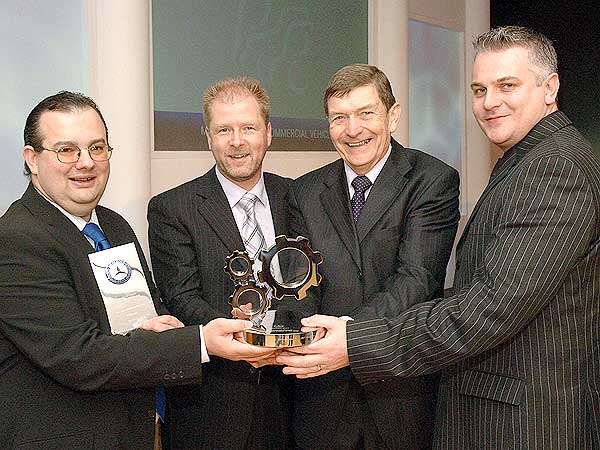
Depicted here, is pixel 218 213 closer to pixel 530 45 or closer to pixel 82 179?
pixel 82 179

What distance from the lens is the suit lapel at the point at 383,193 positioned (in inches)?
108

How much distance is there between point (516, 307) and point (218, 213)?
1.27 metres

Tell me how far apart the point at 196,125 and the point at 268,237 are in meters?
1.70

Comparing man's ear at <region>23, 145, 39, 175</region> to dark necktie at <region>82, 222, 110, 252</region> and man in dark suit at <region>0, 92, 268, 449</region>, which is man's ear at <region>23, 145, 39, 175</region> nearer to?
man in dark suit at <region>0, 92, 268, 449</region>

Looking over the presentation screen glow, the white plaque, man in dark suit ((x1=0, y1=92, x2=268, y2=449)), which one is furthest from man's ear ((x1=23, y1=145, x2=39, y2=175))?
the presentation screen glow

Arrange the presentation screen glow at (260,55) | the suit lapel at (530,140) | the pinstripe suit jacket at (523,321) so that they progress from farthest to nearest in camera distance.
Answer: the presentation screen glow at (260,55)
the suit lapel at (530,140)
the pinstripe suit jacket at (523,321)

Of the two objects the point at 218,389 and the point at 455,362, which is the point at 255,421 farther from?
the point at 455,362

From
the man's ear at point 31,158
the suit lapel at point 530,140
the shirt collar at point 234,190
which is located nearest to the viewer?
the suit lapel at point 530,140

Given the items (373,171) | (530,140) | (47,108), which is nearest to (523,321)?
(530,140)

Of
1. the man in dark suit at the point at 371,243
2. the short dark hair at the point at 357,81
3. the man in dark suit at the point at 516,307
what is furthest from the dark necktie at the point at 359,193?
the man in dark suit at the point at 516,307

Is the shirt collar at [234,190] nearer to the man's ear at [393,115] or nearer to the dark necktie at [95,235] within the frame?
the man's ear at [393,115]

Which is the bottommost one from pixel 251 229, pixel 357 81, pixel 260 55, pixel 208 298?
pixel 208 298

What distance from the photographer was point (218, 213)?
9.88 ft

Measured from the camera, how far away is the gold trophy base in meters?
2.34
